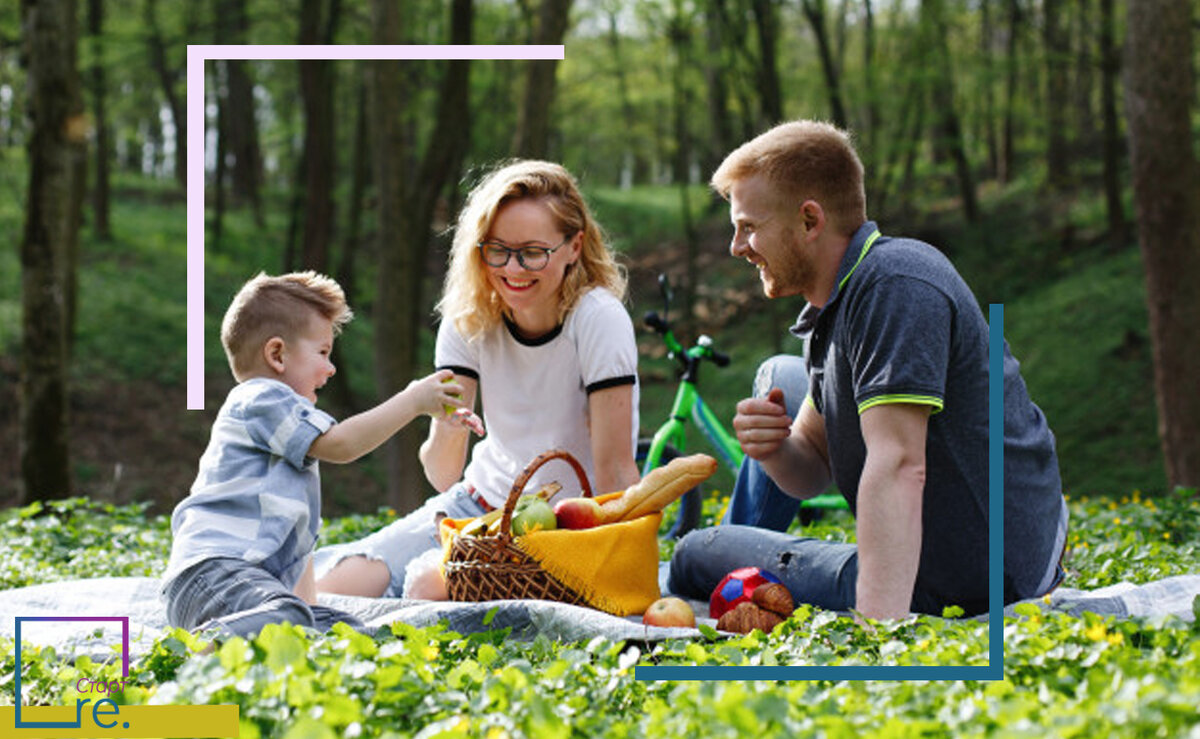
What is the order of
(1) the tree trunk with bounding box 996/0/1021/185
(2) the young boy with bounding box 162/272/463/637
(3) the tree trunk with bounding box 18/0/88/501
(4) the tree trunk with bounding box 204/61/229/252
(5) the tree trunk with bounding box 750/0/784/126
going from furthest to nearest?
(4) the tree trunk with bounding box 204/61/229/252 → (5) the tree trunk with bounding box 750/0/784/126 → (1) the tree trunk with bounding box 996/0/1021/185 → (3) the tree trunk with bounding box 18/0/88/501 → (2) the young boy with bounding box 162/272/463/637

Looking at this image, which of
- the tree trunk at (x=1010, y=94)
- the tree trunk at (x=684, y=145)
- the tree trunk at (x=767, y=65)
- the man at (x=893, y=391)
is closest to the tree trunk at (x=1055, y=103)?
the tree trunk at (x=1010, y=94)

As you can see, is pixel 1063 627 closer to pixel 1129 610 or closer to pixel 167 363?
pixel 1129 610

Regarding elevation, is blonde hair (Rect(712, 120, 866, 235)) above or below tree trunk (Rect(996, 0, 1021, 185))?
below

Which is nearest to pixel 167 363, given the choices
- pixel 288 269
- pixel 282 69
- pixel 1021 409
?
pixel 288 269

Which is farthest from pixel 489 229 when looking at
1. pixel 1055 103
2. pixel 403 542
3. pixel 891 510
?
pixel 1055 103

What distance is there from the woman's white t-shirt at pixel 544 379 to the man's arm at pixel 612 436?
3 cm

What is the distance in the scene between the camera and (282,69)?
2253cm

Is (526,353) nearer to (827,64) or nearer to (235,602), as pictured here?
(235,602)

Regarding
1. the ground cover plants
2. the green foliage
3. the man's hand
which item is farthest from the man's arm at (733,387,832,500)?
the green foliage

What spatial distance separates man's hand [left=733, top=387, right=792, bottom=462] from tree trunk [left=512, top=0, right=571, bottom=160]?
5516mm

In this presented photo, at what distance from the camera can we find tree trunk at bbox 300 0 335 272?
531 inches

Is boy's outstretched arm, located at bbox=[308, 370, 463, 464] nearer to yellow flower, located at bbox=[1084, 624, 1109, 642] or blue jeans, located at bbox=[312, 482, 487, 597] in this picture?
blue jeans, located at bbox=[312, 482, 487, 597]

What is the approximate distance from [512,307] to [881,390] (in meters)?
1.55

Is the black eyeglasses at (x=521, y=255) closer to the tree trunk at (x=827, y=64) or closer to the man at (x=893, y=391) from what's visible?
the man at (x=893, y=391)
